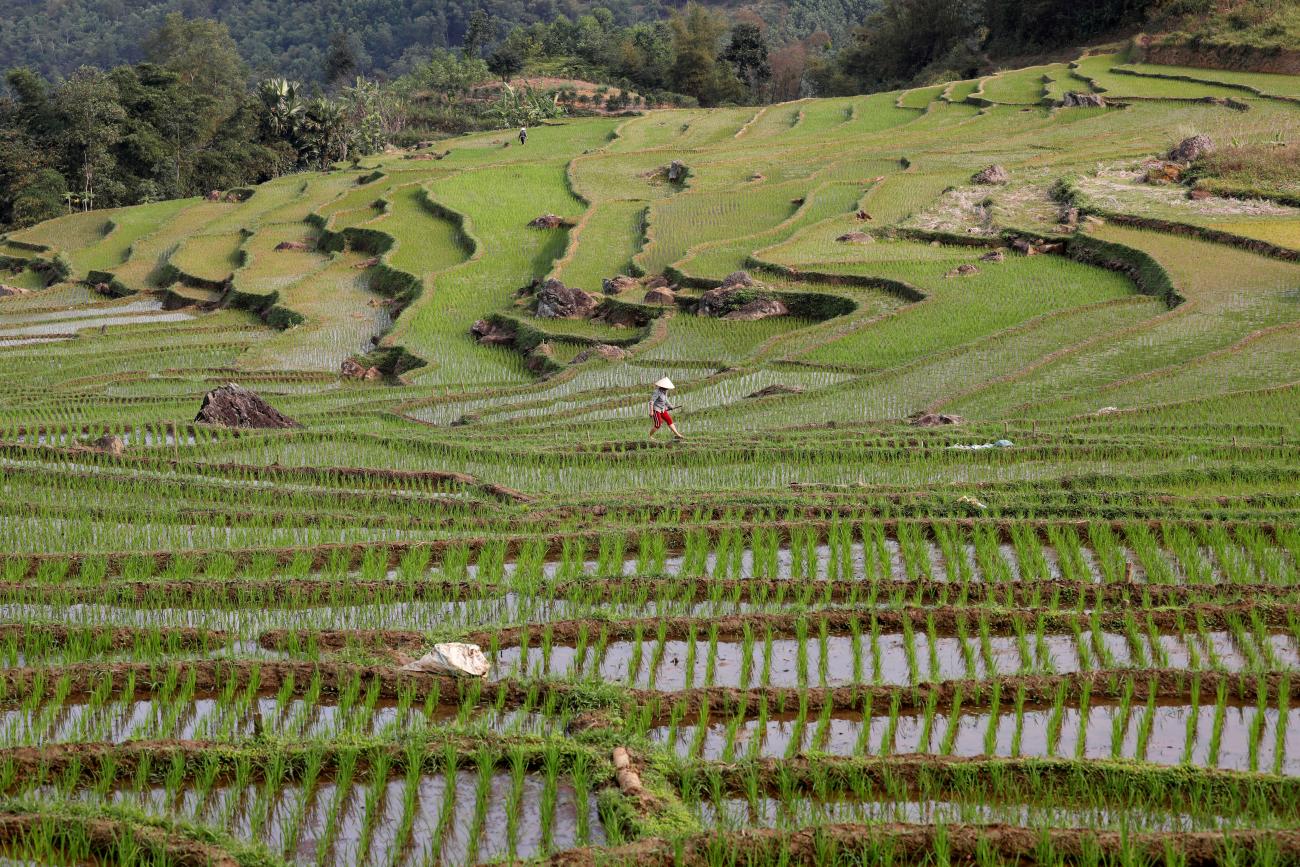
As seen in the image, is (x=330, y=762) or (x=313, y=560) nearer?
(x=330, y=762)

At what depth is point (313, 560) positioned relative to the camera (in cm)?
902

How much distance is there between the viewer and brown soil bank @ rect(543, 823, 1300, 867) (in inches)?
188

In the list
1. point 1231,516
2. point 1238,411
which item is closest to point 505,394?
point 1238,411

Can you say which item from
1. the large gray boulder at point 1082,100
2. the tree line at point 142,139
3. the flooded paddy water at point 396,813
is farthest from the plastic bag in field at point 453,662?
the tree line at point 142,139

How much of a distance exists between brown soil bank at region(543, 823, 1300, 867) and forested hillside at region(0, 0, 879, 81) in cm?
9436

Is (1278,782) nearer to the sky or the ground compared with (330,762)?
nearer to the sky

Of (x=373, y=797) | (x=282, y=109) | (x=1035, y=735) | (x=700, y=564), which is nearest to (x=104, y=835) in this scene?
(x=373, y=797)

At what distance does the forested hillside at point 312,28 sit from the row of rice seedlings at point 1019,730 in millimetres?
92900

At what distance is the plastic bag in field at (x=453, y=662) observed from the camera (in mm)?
6723

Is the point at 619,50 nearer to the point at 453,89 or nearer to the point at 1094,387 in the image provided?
the point at 453,89

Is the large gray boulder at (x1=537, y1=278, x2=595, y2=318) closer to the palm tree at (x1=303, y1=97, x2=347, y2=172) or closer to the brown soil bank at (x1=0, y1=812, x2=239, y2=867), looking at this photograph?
the brown soil bank at (x1=0, y1=812, x2=239, y2=867)

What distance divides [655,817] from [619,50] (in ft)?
205

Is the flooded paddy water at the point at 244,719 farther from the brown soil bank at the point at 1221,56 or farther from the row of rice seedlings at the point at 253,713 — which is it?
the brown soil bank at the point at 1221,56

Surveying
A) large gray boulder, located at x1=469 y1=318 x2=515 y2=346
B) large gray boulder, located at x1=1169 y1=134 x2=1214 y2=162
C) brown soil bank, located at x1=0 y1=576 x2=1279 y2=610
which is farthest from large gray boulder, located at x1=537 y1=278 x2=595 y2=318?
large gray boulder, located at x1=1169 y1=134 x2=1214 y2=162
